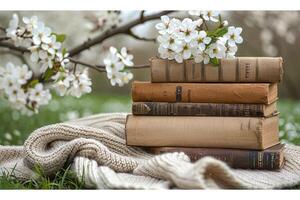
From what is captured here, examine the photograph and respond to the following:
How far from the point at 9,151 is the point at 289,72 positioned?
4297 mm

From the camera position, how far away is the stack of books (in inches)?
56.9

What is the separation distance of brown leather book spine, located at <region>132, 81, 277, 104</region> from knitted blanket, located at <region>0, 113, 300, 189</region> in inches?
5.3

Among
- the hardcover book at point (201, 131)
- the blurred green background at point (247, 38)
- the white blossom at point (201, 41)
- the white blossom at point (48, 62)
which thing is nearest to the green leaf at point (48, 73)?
the white blossom at point (48, 62)

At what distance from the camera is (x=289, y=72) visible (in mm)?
5621

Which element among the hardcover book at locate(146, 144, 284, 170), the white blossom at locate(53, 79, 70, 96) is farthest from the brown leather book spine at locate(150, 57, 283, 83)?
the white blossom at locate(53, 79, 70, 96)

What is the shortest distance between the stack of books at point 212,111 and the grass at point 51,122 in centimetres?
22

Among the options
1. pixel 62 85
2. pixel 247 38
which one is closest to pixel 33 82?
pixel 62 85

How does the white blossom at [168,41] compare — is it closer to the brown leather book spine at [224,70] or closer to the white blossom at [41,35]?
the brown leather book spine at [224,70]

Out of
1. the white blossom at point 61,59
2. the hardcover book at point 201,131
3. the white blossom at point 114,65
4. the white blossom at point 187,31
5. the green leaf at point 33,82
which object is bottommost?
the hardcover book at point 201,131

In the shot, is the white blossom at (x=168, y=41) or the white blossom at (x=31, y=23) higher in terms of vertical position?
the white blossom at (x=31, y=23)

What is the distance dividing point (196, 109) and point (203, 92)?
4cm

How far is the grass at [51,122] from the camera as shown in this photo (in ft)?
4.50
